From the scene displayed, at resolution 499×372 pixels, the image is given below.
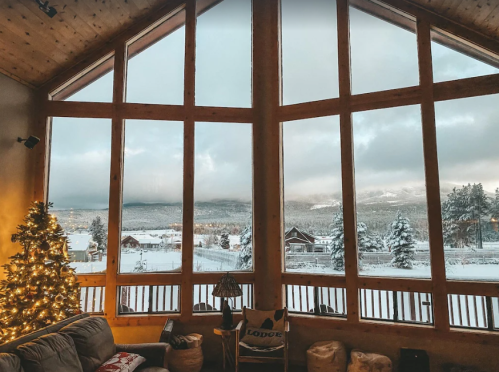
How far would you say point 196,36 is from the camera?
5070 millimetres

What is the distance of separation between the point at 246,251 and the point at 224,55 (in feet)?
9.73

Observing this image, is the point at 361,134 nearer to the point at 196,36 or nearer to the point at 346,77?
the point at 346,77

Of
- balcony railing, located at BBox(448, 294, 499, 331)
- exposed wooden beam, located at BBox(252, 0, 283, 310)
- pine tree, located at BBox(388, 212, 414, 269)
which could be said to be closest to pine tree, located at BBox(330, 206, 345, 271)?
pine tree, located at BBox(388, 212, 414, 269)

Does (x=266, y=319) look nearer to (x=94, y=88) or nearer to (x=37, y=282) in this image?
(x=37, y=282)

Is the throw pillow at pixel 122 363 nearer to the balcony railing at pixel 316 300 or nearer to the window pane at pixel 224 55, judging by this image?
the balcony railing at pixel 316 300

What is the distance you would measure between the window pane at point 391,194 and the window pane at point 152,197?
2525 millimetres

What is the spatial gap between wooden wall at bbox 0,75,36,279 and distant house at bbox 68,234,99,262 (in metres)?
0.65

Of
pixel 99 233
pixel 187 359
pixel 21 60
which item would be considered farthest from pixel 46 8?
pixel 187 359

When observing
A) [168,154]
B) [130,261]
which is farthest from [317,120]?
[130,261]

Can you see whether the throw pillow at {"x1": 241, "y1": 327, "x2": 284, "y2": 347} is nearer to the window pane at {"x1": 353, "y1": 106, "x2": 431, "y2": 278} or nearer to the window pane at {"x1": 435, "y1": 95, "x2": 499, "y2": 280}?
the window pane at {"x1": 353, "y1": 106, "x2": 431, "y2": 278}

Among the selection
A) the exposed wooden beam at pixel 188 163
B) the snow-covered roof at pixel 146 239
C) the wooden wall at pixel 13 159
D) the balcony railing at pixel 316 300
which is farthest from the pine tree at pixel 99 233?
the balcony railing at pixel 316 300

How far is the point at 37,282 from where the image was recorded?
3.73m

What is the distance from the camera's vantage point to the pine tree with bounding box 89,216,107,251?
15.1 feet

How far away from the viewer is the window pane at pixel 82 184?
458cm
